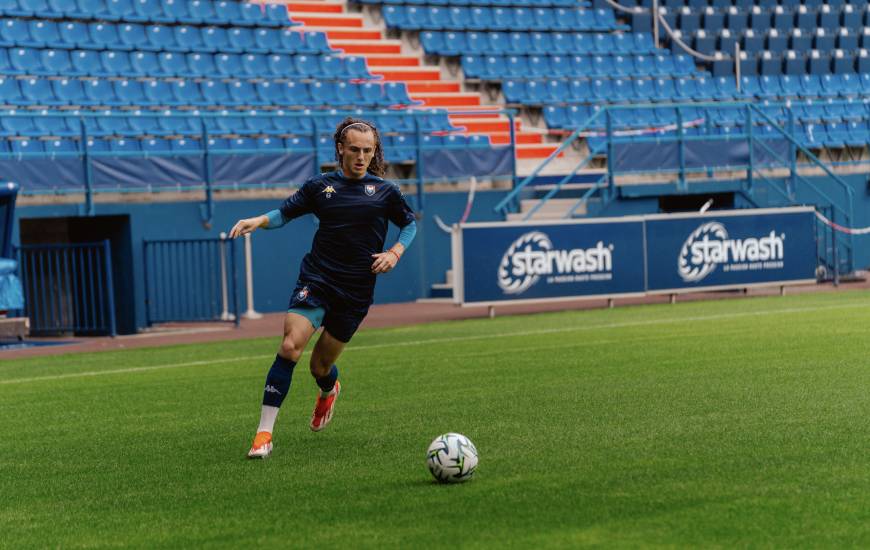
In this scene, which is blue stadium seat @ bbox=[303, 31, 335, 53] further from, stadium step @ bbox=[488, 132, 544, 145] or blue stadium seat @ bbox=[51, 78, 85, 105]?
blue stadium seat @ bbox=[51, 78, 85, 105]

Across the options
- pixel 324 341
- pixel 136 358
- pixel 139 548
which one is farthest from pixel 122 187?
pixel 139 548

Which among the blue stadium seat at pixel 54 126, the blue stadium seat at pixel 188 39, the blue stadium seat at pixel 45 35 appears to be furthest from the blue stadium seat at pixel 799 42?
the blue stadium seat at pixel 54 126

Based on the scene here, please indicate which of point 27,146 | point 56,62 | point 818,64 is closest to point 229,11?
point 56,62

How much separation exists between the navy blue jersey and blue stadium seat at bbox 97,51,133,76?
16.3m

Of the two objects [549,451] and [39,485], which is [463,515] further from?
[39,485]

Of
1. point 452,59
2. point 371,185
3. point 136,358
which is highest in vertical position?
point 452,59

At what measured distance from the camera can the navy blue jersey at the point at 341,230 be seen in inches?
339

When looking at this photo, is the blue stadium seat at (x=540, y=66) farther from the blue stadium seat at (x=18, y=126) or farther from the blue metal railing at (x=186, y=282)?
the blue stadium seat at (x=18, y=126)

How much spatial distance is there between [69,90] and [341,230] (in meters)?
15.7

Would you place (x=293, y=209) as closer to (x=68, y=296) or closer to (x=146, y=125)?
(x=68, y=296)

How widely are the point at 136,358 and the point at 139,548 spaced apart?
10578 mm

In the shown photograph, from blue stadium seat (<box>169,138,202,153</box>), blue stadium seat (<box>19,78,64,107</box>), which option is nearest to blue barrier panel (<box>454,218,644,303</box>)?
blue stadium seat (<box>169,138,202,153</box>)

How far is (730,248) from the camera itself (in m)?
23.0

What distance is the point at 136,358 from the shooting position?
16141 millimetres
